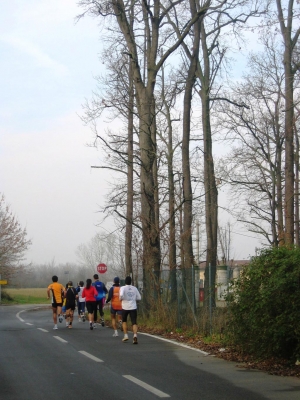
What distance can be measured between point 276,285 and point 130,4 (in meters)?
15.3

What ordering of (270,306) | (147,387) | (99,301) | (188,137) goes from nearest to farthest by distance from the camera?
1. (147,387)
2. (270,306)
3. (99,301)
4. (188,137)

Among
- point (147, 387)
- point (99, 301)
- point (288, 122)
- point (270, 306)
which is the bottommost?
point (147, 387)

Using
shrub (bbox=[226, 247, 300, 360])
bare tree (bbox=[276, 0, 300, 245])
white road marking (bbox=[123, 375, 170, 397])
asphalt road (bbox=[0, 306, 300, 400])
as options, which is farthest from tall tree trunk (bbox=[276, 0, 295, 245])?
white road marking (bbox=[123, 375, 170, 397])

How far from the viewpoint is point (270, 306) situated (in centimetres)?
1113

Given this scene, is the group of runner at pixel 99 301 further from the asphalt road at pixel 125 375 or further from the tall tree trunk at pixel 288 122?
the tall tree trunk at pixel 288 122

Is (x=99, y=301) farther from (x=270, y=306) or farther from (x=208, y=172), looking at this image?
(x=270, y=306)

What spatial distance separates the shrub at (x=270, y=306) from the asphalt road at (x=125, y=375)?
0.74 meters

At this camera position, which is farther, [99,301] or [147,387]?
[99,301]

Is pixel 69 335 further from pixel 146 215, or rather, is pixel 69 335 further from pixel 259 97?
pixel 259 97

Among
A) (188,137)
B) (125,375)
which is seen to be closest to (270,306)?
(125,375)

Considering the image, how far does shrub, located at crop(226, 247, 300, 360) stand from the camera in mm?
10766

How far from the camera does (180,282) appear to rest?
62.2 feet

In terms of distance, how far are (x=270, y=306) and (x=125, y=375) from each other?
3.07m

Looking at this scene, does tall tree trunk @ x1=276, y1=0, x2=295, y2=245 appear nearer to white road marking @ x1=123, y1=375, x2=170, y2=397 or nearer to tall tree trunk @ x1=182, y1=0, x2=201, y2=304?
tall tree trunk @ x1=182, y1=0, x2=201, y2=304
